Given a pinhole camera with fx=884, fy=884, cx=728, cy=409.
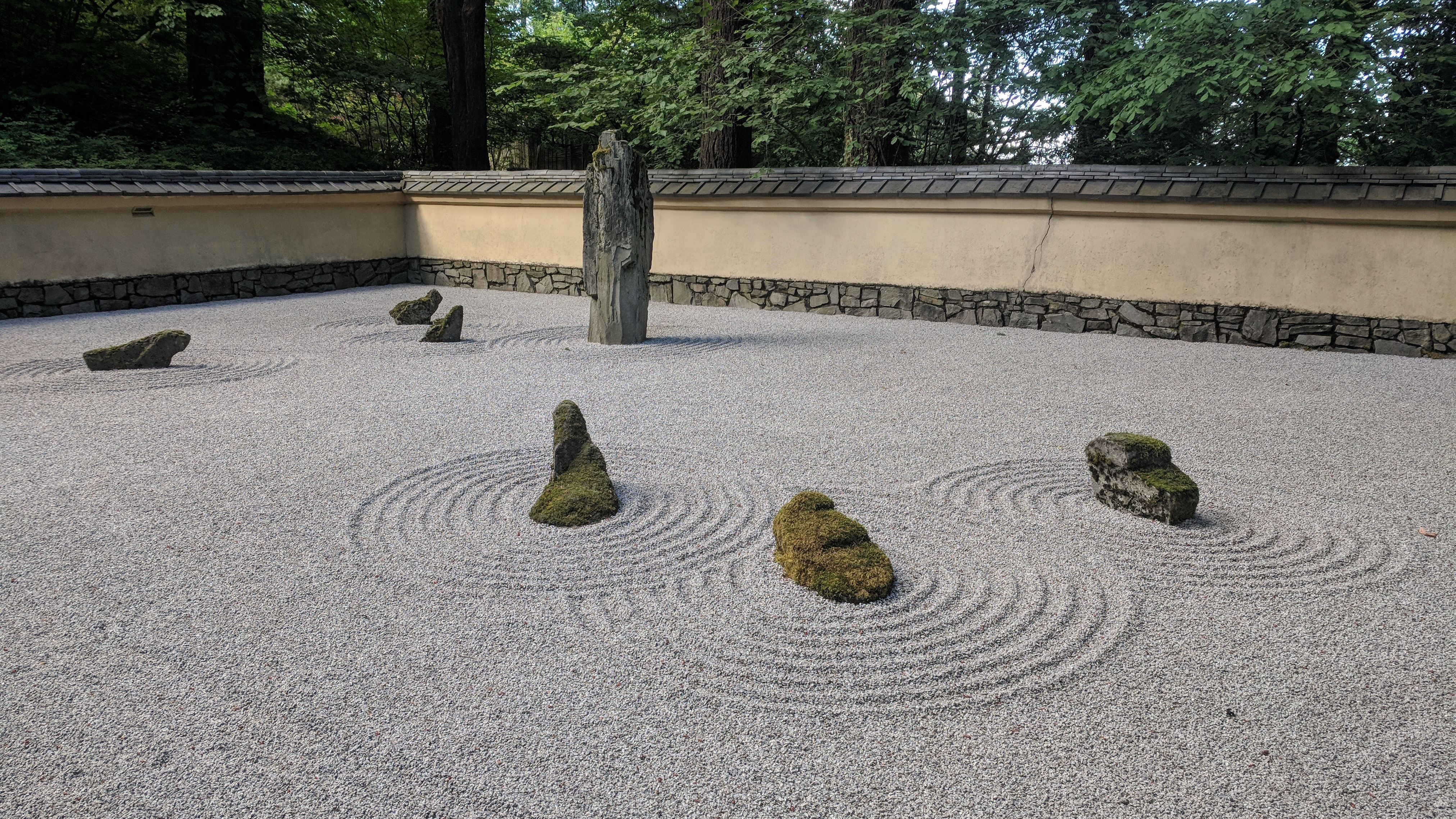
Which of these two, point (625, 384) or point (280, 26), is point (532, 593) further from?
point (280, 26)

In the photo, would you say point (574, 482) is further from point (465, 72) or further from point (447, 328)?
point (465, 72)

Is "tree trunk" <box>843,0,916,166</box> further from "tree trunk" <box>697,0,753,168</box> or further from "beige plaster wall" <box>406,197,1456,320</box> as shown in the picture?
"beige plaster wall" <box>406,197,1456,320</box>

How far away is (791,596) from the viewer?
2.82 m

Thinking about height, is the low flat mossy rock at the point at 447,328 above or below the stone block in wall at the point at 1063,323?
below

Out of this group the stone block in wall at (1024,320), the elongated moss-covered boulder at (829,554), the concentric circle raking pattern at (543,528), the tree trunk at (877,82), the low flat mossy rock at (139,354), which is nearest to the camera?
the elongated moss-covered boulder at (829,554)

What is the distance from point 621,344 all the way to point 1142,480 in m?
4.53

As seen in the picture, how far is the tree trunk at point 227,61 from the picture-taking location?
12773mm

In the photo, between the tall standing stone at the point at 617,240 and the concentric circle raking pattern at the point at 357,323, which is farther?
the concentric circle raking pattern at the point at 357,323

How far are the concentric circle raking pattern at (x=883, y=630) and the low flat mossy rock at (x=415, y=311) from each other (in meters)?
5.93

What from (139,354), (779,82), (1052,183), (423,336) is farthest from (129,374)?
(1052,183)

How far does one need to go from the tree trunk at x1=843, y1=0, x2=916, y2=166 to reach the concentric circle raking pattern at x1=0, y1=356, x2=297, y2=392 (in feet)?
21.2

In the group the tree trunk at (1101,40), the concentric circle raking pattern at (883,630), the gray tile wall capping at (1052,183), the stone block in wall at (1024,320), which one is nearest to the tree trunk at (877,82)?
the gray tile wall capping at (1052,183)

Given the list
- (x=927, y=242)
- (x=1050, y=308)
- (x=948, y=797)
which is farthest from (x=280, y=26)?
(x=948, y=797)

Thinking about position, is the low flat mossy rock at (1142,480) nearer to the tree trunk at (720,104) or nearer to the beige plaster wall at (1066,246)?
the beige plaster wall at (1066,246)
